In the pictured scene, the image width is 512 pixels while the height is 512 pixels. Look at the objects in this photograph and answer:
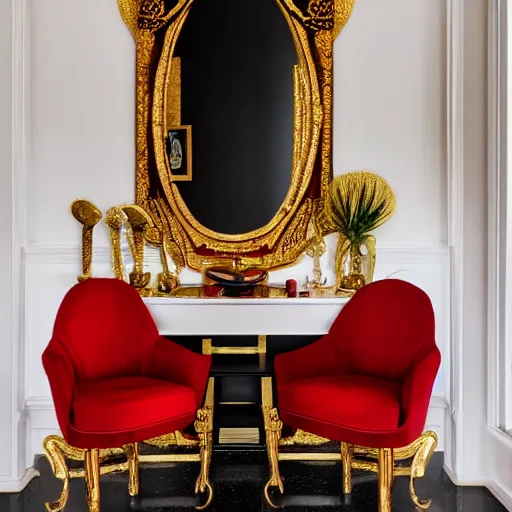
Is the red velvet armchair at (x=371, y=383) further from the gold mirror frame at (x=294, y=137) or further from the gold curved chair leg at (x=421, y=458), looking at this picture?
the gold mirror frame at (x=294, y=137)

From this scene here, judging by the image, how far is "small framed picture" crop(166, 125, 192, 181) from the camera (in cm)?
280

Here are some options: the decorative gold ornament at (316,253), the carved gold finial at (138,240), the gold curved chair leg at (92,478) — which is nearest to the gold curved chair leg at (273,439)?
the gold curved chair leg at (92,478)

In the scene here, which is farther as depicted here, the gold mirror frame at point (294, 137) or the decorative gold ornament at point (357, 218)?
the gold mirror frame at point (294, 137)

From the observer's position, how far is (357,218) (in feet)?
8.50

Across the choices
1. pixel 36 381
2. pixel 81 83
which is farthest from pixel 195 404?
pixel 81 83

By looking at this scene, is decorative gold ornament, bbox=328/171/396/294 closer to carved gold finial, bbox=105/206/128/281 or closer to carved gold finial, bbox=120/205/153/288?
carved gold finial, bbox=120/205/153/288

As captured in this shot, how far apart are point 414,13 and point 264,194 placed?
130 centimetres

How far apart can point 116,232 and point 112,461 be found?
1162mm

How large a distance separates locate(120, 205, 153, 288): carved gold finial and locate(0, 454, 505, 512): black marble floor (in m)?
0.96

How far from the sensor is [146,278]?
2613mm

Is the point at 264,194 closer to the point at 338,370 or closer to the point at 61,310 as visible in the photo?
the point at 338,370

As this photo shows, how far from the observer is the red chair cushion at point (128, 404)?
6.10 feet

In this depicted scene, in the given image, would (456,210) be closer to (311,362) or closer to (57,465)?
(311,362)

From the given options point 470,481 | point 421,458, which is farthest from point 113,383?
point 470,481
